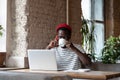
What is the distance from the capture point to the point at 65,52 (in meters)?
3.57

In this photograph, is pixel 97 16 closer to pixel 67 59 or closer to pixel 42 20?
pixel 42 20

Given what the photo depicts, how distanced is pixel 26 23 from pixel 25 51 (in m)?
0.39

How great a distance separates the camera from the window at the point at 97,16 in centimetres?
625

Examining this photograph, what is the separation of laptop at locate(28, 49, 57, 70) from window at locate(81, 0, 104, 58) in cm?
322

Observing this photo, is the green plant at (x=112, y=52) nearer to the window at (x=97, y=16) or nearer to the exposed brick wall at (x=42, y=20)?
the exposed brick wall at (x=42, y=20)

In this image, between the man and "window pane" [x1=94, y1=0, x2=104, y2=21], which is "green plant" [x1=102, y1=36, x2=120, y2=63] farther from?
"window pane" [x1=94, y1=0, x2=104, y2=21]

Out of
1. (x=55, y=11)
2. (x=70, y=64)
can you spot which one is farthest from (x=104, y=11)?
(x=70, y=64)

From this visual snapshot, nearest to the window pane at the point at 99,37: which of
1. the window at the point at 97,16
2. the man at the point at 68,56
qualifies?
the window at the point at 97,16

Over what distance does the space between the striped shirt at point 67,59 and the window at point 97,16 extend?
8.95 feet

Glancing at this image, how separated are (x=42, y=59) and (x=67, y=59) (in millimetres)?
526

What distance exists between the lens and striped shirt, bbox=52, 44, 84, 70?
349 centimetres

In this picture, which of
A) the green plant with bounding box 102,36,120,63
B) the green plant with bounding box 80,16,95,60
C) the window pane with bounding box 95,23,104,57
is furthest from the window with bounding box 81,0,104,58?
the green plant with bounding box 102,36,120,63

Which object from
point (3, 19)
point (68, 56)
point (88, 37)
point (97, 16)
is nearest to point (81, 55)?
point (68, 56)

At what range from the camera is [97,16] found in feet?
21.4
